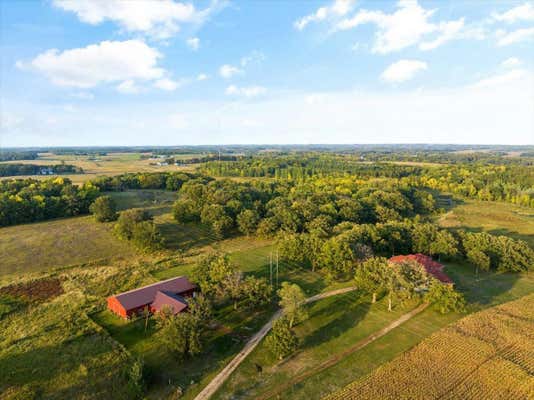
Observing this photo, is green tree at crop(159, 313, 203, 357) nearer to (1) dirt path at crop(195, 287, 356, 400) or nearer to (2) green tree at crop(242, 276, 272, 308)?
(1) dirt path at crop(195, 287, 356, 400)

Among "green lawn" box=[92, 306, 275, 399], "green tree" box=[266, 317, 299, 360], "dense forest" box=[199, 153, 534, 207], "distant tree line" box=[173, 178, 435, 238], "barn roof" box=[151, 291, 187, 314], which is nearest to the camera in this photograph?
"green lawn" box=[92, 306, 275, 399]

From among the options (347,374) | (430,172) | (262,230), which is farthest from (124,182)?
(430,172)

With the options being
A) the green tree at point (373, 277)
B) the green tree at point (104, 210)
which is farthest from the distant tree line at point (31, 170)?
the green tree at point (373, 277)

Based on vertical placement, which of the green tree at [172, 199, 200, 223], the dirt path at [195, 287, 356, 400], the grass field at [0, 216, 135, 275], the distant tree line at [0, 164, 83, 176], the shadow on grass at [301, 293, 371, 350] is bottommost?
the shadow on grass at [301, 293, 371, 350]

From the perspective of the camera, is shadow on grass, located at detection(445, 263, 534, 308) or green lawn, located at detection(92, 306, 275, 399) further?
shadow on grass, located at detection(445, 263, 534, 308)

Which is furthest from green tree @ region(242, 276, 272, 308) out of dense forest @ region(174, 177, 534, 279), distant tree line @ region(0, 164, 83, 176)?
distant tree line @ region(0, 164, 83, 176)

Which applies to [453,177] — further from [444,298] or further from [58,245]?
[58,245]
